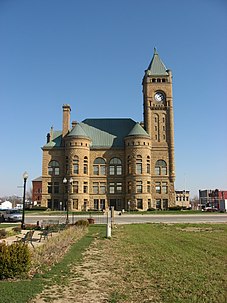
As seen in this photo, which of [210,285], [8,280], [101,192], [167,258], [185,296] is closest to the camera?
[185,296]

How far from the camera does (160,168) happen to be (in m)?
74.6

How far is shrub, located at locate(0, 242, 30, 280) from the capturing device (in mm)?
9078

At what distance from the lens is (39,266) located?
10.3 meters

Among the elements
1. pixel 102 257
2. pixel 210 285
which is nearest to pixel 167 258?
pixel 102 257

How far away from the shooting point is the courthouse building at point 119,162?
71438 mm

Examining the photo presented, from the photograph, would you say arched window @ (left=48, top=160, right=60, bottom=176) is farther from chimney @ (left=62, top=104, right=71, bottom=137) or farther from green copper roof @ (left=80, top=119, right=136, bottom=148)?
green copper roof @ (left=80, top=119, right=136, bottom=148)

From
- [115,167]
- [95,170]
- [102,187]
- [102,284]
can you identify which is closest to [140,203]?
[102,187]

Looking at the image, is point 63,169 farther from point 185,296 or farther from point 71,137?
point 185,296

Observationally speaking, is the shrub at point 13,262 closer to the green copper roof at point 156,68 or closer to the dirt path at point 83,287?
the dirt path at point 83,287

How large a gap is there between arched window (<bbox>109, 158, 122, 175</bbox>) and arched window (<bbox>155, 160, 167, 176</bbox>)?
8932 millimetres

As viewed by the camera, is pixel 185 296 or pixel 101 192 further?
pixel 101 192

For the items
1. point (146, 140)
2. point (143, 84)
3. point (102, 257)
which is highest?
point (143, 84)

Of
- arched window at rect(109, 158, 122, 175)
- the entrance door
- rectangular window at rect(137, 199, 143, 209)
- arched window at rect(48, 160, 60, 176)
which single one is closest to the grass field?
rectangular window at rect(137, 199, 143, 209)

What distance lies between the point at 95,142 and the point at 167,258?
6574 centimetres
